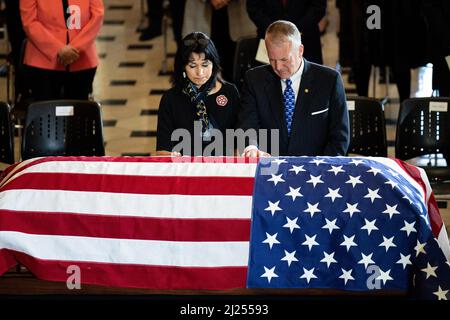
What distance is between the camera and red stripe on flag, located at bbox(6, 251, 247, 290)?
16.4ft

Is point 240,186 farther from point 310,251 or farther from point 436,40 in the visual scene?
point 436,40

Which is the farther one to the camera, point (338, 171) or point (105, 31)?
point (105, 31)

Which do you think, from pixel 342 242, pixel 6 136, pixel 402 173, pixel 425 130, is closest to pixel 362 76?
pixel 425 130

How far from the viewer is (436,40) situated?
8.26 metres

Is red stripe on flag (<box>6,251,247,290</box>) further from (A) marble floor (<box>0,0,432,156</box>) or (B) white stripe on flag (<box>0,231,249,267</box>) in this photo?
(A) marble floor (<box>0,0,432,156</box>)

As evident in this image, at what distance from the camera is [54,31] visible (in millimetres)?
7953

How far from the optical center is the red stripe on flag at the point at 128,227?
16.4ft

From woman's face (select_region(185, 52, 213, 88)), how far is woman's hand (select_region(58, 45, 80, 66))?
220 cm

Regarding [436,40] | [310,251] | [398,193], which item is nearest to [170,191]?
[310,251]

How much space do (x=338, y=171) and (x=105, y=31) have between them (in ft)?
28.0

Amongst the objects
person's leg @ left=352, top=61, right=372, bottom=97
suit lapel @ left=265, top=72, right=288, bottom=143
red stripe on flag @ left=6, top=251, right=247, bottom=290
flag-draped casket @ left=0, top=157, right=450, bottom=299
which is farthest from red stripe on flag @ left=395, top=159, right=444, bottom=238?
person's leg @ left=352, top=61, right=372, bottom=97
